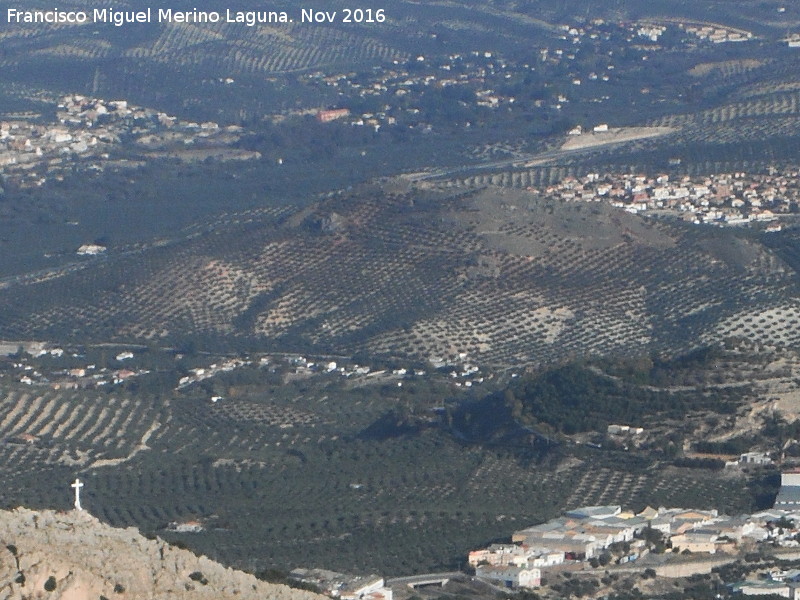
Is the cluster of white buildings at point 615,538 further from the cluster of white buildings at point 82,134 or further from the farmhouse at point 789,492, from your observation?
the cluster of white buildings at point 82,134

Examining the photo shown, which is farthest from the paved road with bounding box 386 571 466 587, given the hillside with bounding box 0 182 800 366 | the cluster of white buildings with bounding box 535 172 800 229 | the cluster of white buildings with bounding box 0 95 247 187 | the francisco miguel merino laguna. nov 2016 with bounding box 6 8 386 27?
the francisco miguel merino laguna. nov 2016 with bounding box 6 8 386 27

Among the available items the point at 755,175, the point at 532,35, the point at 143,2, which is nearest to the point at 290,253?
the point at 755,175

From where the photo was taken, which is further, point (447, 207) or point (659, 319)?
point (447, 207)

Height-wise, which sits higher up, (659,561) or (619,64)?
(659,561)

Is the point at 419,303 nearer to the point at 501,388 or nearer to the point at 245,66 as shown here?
the point at 501,388

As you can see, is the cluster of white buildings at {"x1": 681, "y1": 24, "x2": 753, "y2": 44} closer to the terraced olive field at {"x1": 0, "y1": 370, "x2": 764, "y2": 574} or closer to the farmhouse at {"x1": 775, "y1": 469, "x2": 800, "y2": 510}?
the terraced olive field at {"x1": 0, "y1": 370, "x2": 764, "y2": 574}

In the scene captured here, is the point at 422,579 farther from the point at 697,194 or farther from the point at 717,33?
the point at 717,33

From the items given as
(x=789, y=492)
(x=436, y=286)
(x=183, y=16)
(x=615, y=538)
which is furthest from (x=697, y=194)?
(x=183, y=16)
